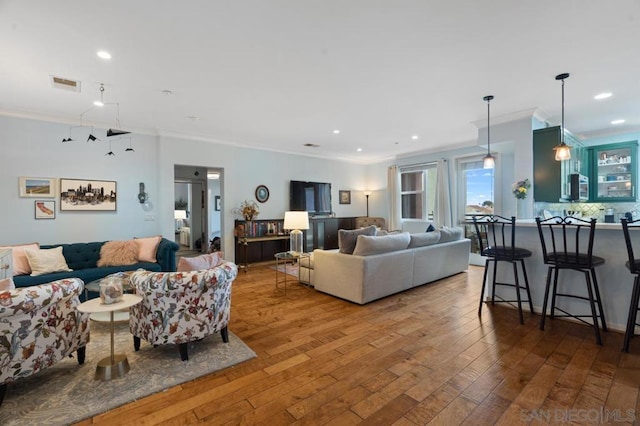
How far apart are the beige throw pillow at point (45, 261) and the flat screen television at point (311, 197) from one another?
4.32 metres

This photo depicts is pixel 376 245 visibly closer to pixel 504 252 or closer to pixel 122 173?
pixel 504 252

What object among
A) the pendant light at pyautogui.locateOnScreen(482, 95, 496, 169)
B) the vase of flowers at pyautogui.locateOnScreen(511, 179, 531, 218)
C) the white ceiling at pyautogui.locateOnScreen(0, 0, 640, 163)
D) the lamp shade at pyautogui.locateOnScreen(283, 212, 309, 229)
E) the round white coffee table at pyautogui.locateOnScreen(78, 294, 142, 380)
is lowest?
the round white coffee table at pyautogui.locateOnScreen(78, 294, 142, 380)

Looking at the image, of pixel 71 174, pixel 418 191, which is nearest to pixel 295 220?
pixel 71 174

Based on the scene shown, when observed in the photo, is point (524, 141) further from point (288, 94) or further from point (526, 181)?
point (288, 94)

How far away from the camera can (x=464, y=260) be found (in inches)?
216

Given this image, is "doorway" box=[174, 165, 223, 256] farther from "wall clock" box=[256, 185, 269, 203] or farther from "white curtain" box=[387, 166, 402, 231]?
"white curtain" box=[387, 166, 402, 231]

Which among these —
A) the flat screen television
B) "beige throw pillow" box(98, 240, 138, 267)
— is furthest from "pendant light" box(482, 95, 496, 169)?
"beige throw pillow" box(98, 240, 138, 267)

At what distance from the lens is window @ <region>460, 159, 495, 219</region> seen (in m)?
6.20

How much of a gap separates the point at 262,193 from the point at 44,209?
145 inches

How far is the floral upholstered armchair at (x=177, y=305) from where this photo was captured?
2.34m

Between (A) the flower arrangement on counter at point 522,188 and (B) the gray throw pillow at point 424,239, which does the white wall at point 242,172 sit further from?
(A) the flower arrangement on counter at point 522,188

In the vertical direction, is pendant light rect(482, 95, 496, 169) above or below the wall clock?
above

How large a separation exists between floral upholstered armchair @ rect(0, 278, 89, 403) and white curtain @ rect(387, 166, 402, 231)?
22.4ft

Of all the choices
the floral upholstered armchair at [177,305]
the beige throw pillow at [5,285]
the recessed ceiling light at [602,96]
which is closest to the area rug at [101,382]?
the floral upholstered armchair at [177,305]
